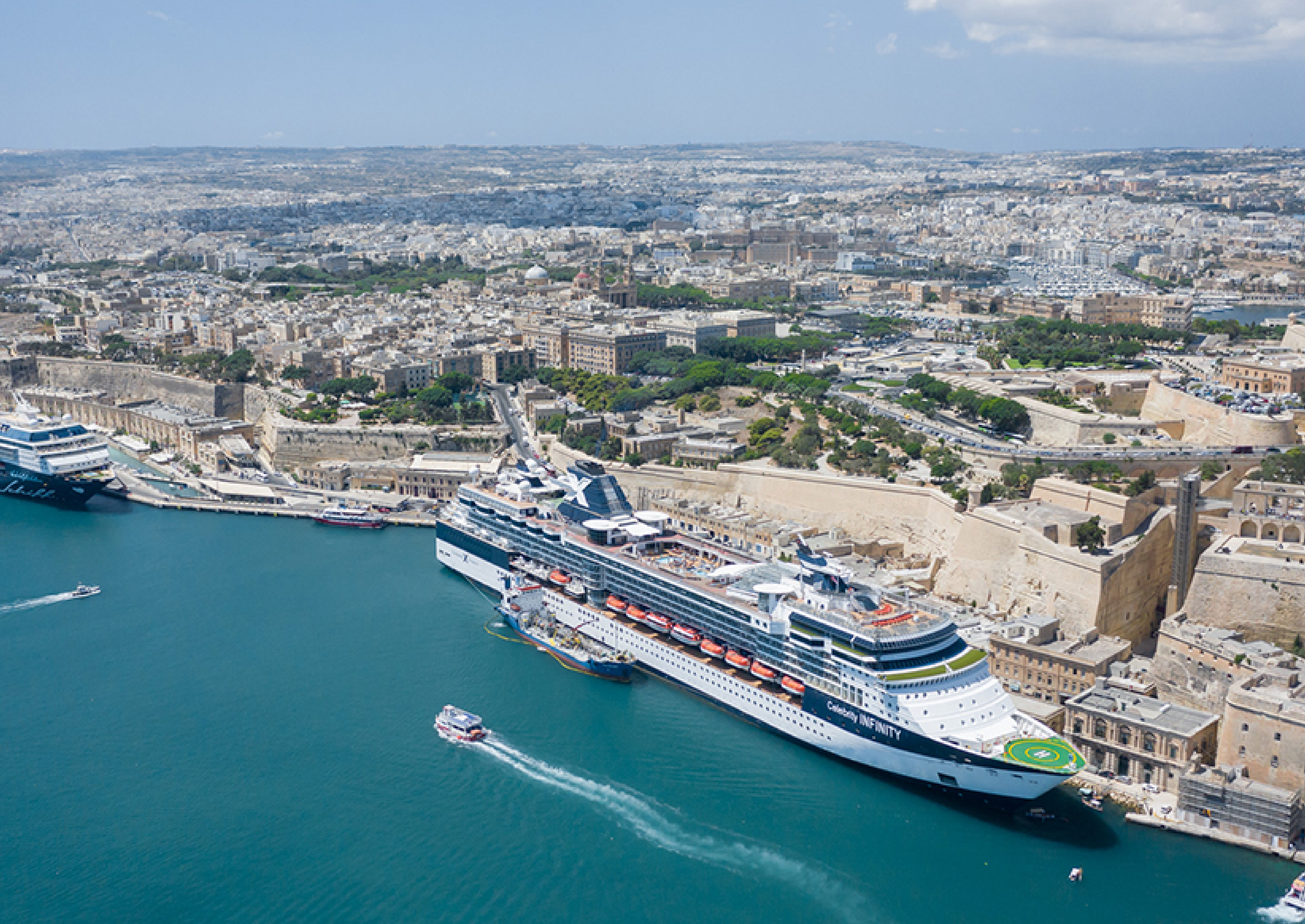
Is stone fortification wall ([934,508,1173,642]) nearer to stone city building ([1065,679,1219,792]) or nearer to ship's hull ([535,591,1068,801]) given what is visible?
stone city building ([1065,679,1219,792])

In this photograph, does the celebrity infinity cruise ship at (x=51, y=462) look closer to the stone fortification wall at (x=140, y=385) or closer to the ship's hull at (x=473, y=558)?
the stone fortification wall at (x=140, y=385)

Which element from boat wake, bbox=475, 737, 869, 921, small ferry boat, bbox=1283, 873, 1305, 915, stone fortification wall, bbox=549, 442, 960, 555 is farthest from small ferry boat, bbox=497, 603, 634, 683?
small ferry boat, bbox=1283, 873, 1305, 915

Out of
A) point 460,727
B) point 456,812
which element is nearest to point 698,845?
point 456,812

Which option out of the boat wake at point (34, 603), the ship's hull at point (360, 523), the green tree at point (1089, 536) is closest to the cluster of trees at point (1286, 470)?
the green tree at point (1089, 536)

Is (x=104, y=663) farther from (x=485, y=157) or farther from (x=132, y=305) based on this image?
(x=485, y=157)

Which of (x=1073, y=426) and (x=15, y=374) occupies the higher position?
(x=1073, y=426)

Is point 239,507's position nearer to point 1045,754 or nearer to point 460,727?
point 460,727
